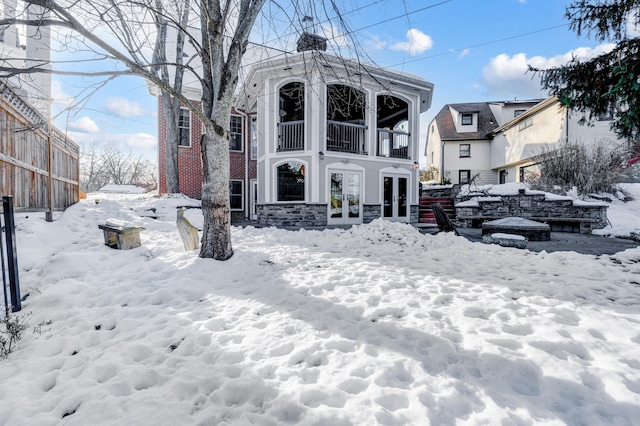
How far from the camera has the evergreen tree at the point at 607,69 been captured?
14.7 ft

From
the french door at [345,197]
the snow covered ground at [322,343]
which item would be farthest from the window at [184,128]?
the snow covered ground at [322,343]

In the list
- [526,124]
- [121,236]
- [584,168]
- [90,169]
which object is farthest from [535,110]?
[90,169]

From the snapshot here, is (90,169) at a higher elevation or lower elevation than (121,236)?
higher

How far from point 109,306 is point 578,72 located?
7.67 metres

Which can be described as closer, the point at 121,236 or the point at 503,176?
the point at 121,236

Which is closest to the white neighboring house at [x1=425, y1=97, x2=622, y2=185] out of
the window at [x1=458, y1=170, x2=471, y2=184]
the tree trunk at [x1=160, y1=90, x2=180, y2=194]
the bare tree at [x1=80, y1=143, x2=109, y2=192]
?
the window at [x1=458, y1=170, x2=471, y2=184]

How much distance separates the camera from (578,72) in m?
5.16

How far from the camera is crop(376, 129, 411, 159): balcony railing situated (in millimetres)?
12117

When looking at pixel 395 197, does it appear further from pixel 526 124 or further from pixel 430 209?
pixel 526 124

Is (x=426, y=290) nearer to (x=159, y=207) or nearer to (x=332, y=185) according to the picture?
(x=332, y=185)

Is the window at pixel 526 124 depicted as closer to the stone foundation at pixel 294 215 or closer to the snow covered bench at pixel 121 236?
the stone foundation at pixel 294 215

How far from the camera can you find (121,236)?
17.2 ft

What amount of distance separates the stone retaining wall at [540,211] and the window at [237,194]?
30.3 ft

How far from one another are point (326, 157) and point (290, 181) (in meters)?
1.54
